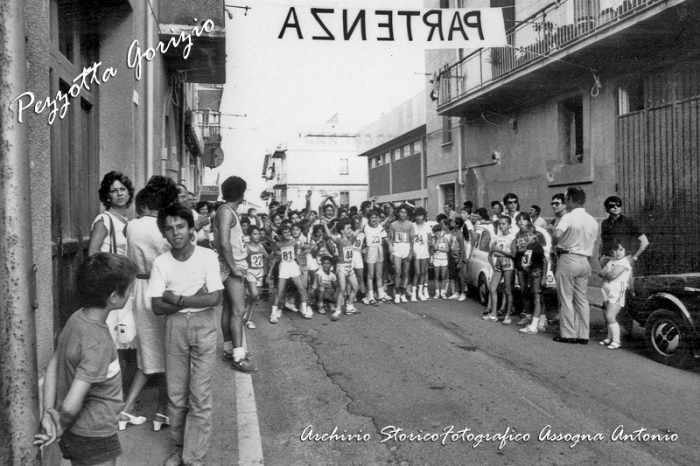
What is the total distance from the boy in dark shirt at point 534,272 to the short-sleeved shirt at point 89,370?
5.90m

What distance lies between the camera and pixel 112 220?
14.2ft

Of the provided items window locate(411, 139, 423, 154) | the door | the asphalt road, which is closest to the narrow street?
the asphalt road

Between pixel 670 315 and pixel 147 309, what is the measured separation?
4905mm

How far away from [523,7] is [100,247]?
44.2 ft

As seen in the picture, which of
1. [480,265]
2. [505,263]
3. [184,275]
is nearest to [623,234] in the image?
[505,263]

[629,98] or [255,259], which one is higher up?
[629,98]

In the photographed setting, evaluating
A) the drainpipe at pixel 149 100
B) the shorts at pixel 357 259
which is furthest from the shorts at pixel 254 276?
the drainpipe at pixel 149 100

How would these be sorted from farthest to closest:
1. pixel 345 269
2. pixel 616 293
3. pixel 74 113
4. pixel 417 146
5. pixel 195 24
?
pixel 417 146 → pixel 195 24 → pixel 345 269 → pixel 616 293 → pixel 74 113

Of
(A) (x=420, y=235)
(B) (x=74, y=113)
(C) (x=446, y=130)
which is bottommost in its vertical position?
(A) (x=420, y=235)

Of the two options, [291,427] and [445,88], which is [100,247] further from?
[445,88]

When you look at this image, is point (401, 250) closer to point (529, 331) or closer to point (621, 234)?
point (529, 331)

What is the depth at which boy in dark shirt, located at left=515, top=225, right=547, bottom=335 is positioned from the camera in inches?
297

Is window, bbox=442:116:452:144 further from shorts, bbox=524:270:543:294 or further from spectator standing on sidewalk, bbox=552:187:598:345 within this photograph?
spectator standing on sidewalk, bbox=552:187:598:345

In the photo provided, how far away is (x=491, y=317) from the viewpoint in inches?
328
